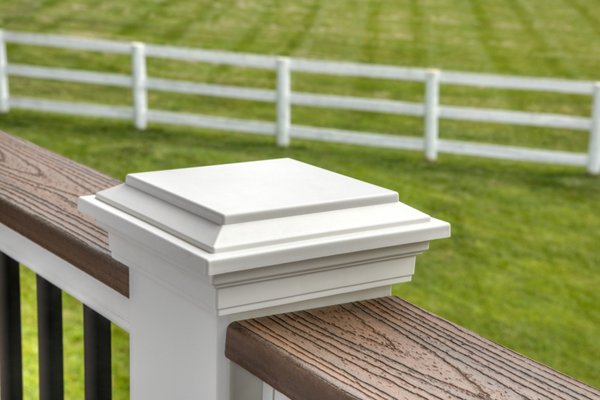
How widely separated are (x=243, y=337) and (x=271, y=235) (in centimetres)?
11

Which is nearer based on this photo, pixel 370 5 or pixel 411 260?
pixel 411 260

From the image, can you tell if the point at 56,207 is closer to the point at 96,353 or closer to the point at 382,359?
the point at 96,353

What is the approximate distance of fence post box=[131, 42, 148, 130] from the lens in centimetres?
1114

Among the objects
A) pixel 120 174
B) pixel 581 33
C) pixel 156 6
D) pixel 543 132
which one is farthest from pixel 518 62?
pixel 120 174

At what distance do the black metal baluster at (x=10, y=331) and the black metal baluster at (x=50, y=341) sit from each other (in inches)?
5.1

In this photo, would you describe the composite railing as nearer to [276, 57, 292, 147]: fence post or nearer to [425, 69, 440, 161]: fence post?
[425, 69, 440, 161]: fence post

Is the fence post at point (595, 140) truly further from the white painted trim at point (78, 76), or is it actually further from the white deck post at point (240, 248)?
the white deck post at point (240, 248)

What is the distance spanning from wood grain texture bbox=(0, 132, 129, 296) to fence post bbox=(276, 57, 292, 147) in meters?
8.81

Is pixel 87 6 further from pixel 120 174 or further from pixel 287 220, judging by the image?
pixel 287 220

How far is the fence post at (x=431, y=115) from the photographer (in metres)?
10.1

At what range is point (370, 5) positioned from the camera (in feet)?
72.2

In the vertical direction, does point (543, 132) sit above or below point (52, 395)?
below

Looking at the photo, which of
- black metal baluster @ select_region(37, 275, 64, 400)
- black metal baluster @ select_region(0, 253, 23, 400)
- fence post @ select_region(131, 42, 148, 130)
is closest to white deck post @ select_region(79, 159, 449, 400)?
black metal baluster @ select_region(37, 275, 64, 400)

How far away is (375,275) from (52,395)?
2.13ft
